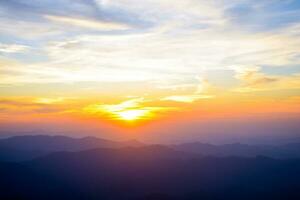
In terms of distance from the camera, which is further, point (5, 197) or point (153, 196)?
point (153, 196)

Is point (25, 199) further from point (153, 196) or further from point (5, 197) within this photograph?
point (153, 196)

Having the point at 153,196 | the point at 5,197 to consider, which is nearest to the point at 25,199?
the point at 5,197
